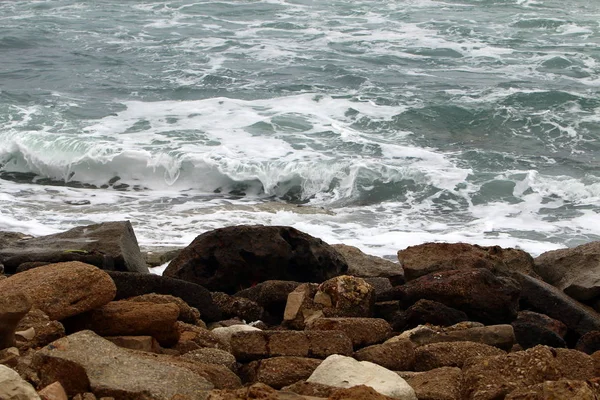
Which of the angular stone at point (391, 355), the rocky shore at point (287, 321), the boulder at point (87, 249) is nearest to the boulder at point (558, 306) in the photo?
the rocky shore at point (287, 321)

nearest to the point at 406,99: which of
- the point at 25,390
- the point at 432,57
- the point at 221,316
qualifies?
the point at 432,57

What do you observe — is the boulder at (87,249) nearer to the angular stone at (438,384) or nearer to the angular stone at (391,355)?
the angular stone at (391,355)

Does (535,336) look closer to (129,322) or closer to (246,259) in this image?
(246,259)

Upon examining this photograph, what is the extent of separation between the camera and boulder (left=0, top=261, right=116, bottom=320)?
4438 millimetres

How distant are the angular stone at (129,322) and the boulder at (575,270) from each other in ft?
10.6

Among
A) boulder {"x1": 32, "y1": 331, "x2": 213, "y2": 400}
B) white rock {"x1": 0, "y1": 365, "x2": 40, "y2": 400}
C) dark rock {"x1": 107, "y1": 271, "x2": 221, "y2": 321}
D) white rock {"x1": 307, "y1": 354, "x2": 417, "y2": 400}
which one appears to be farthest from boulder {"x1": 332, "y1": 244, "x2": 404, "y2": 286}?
white rock {"x1": 0, "y1": 365, "x2": 40, "y2": 400}

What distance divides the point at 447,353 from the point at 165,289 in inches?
67.1

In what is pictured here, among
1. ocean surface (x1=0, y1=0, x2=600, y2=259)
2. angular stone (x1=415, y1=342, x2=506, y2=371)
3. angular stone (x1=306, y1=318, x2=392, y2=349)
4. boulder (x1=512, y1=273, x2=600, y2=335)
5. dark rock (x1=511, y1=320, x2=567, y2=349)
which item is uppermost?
angular stone (x1=415, y1=342, x2=506, y2=371)

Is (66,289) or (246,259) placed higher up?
(66,289)

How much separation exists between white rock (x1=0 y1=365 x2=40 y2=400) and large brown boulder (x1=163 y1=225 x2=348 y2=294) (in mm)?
3338

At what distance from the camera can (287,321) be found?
5590mm

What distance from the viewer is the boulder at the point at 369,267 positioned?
279 inches

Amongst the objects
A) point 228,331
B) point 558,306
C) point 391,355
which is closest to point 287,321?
point 228,331

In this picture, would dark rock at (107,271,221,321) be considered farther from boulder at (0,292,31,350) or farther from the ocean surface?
the ocean surface
